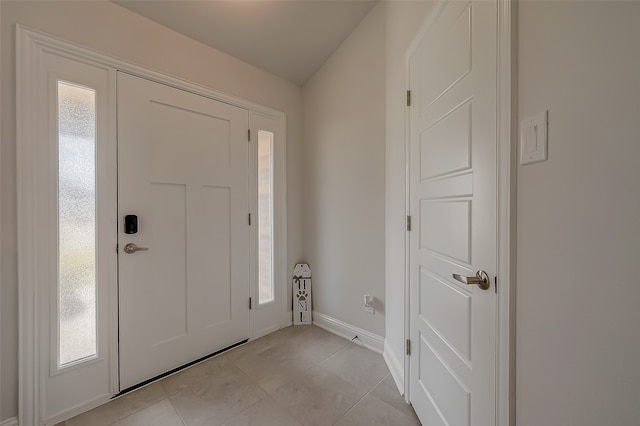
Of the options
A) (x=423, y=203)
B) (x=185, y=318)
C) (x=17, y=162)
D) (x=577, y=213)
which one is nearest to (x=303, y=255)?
(x=185, y=318)

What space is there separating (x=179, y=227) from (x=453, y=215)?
185 centimetres

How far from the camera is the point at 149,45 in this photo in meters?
1.76

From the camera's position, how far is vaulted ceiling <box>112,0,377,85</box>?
1.76 meters

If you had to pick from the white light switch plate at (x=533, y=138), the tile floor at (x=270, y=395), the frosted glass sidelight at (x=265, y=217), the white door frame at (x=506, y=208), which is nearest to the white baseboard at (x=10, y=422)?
the tile floor at (x=270, y=395)

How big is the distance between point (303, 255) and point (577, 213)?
2.38 meters

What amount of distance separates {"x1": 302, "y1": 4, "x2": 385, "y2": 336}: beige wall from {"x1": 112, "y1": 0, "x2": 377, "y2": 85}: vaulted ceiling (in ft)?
0.64

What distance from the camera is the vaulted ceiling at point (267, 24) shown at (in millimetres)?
1763

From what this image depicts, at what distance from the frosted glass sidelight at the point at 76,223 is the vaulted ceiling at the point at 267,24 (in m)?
0.78

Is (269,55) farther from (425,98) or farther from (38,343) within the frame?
(38,343)

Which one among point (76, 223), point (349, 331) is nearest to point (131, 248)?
point (76, 223)

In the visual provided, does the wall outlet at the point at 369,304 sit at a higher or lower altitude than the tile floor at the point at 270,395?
higher

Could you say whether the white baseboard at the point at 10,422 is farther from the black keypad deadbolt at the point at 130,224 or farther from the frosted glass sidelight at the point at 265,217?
the frosted glass sidelight at the point at 265,217

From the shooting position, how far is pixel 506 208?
79 centimetres

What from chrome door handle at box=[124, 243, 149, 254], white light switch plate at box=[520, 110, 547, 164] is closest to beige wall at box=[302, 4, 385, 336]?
white light switch plate at box=[520, 110, 547, 164]
